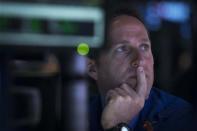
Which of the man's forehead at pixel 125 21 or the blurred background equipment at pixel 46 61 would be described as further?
the man's forehead at pixel 125 21

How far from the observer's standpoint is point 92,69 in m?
1.54

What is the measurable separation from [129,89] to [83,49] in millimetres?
272

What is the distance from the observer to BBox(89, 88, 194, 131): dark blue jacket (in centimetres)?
155

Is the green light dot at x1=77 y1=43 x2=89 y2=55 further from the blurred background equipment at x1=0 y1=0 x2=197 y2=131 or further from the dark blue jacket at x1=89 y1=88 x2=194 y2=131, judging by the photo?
the dark blue jacket at x1=89 y1=88 x2=194 y2=131

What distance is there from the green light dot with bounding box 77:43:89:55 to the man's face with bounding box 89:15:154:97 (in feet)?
0.44

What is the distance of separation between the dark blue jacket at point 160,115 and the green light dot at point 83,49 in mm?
199

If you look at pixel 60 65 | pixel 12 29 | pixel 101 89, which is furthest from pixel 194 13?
pixel 12 29

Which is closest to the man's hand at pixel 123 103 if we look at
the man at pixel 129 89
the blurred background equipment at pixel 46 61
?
the man at pixel 129 89

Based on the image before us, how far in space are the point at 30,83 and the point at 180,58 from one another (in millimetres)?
538

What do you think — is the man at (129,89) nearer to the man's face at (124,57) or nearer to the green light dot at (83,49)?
the man's face at (124,57)

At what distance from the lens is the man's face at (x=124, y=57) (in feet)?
5.00

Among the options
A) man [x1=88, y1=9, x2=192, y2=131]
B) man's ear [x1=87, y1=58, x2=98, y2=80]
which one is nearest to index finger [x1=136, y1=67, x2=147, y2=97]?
man [x1=88, y1=9, x2=192, y2=131]

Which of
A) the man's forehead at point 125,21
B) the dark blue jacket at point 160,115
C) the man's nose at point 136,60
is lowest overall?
the dark blue jacket at point 160,115

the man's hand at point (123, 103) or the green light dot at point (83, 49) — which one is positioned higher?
the green light dot at point (83, 49)
